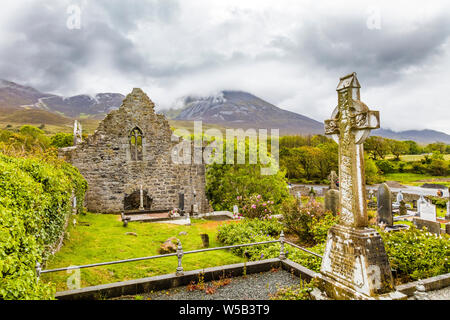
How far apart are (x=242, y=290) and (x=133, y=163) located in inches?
526

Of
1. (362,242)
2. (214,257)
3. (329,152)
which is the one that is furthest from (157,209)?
(329,152)

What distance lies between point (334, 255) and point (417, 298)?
1256 millimetres

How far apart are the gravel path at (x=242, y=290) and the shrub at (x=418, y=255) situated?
2.52m

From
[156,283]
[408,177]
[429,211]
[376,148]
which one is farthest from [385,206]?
[376,148]

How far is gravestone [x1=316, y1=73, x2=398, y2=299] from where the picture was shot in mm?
4113

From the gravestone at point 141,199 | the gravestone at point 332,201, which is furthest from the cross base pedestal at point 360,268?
the gravestone at point 141,199

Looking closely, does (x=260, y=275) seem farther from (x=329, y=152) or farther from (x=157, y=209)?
(x=329, y=152)

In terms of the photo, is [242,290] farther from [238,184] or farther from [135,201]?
[238,184]

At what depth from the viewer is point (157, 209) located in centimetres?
1744

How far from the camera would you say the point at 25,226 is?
4.16 metres

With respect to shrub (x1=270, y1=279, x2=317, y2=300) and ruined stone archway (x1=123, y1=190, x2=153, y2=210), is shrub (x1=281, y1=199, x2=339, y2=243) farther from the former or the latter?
ruined stone archway (x1=123, y1=190, x2=153, y2=210)

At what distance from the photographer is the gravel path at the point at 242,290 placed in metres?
5.34

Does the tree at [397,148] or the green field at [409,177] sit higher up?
the tree at [397,148]

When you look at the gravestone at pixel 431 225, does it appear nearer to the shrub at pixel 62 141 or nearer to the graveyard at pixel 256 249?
the graveyard at pixel 256 249
